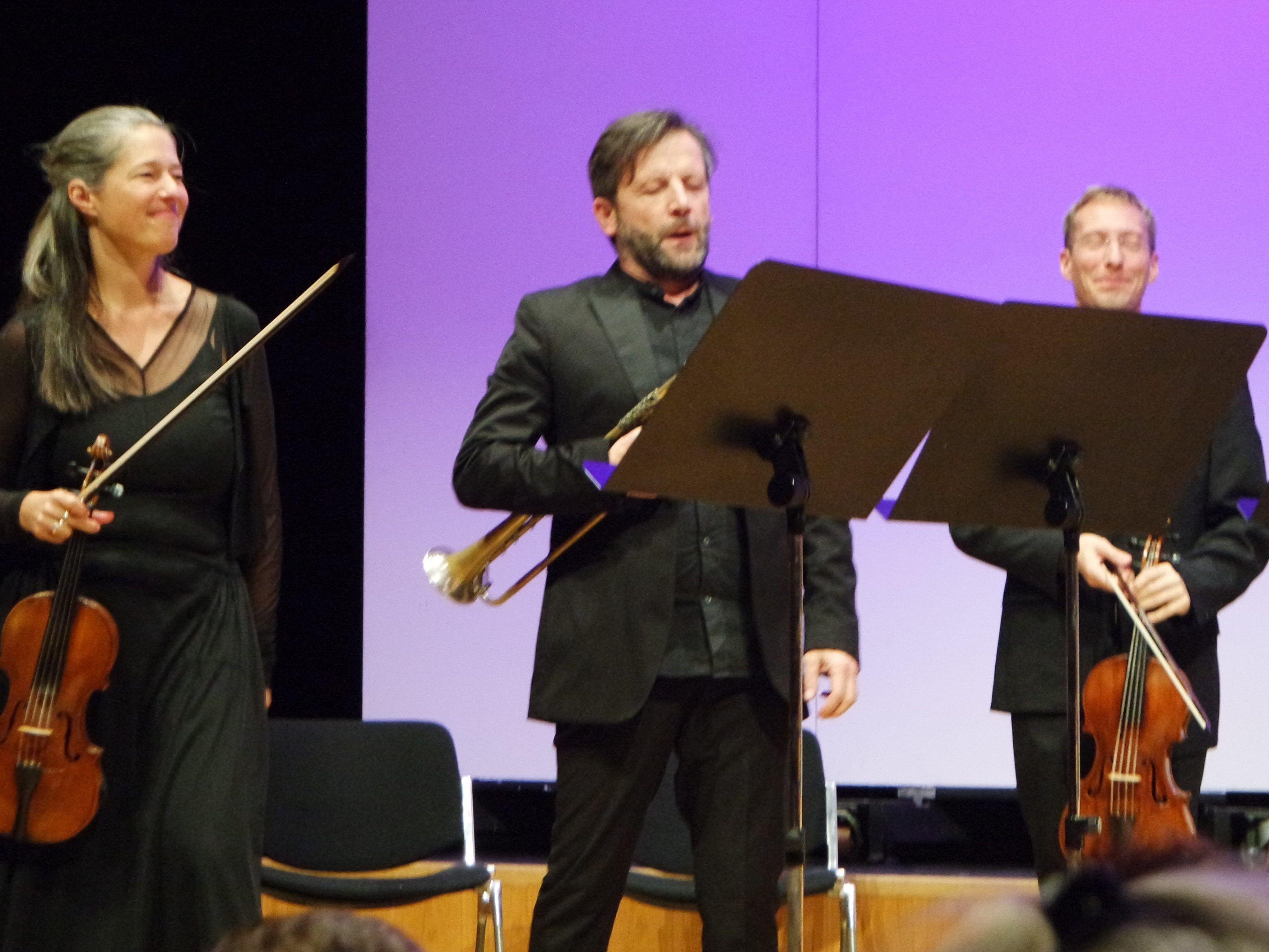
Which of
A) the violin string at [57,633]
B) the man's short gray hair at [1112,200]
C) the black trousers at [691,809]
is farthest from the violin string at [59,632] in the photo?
the man's short gray hair at [1112,200]

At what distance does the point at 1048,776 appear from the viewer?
3.14 m

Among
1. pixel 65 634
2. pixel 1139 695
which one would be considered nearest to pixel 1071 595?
pixel 1139 695

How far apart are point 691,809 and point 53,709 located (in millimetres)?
1058

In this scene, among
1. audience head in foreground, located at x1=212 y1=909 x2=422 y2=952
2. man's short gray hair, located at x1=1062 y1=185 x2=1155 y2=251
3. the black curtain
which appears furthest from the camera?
the black curtain

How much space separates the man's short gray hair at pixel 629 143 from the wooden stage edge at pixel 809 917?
1.75m

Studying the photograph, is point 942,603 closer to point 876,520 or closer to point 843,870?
point 876,520

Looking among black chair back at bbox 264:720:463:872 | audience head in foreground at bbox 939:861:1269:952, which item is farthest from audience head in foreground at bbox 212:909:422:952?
black chair back at bbox 264:720:463:872

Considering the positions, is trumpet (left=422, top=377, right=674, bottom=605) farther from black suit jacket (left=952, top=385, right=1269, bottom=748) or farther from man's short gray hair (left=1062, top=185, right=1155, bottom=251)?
man's short gray hair (left=1062, top=185, right=1155, bottom=251)

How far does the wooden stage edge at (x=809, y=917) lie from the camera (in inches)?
156

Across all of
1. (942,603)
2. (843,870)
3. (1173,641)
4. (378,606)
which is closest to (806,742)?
(843,870)

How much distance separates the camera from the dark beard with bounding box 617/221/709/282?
2.92 m

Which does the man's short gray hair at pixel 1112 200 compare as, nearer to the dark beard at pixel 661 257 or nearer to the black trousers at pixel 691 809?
the dark beard at pixel 661 257

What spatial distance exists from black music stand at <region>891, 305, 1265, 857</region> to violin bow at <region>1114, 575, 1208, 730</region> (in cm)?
16

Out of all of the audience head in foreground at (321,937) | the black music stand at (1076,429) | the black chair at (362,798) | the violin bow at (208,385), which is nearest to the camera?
the audience head in foreground at (321,937)
